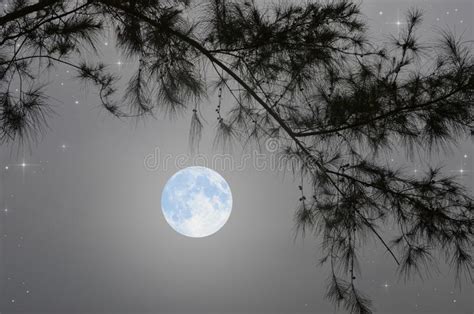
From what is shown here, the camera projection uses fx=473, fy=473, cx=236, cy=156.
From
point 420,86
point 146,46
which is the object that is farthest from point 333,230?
point 146,46

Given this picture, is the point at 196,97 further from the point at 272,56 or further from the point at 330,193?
the point at 330,193

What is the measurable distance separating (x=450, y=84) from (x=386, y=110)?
271mm

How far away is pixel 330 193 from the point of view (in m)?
2.21

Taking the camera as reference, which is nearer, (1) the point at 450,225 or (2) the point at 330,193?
(1) the point at 450,225

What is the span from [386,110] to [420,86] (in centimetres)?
17

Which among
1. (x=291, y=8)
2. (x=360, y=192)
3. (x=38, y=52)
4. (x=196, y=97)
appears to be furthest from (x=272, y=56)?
(x=38, y=52)

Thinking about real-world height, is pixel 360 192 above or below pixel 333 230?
above

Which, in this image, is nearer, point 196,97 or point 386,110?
point 386,110

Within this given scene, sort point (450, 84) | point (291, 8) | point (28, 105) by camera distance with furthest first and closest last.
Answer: point (28, 105) → point (291, 8) → point (450, 84)

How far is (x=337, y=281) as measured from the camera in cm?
220

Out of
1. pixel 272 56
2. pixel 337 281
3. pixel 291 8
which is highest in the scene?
pixel 291 8

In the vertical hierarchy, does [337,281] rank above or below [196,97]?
below

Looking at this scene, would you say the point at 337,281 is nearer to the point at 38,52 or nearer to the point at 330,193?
the point at 330,193

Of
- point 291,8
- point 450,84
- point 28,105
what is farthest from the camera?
point 28,105
